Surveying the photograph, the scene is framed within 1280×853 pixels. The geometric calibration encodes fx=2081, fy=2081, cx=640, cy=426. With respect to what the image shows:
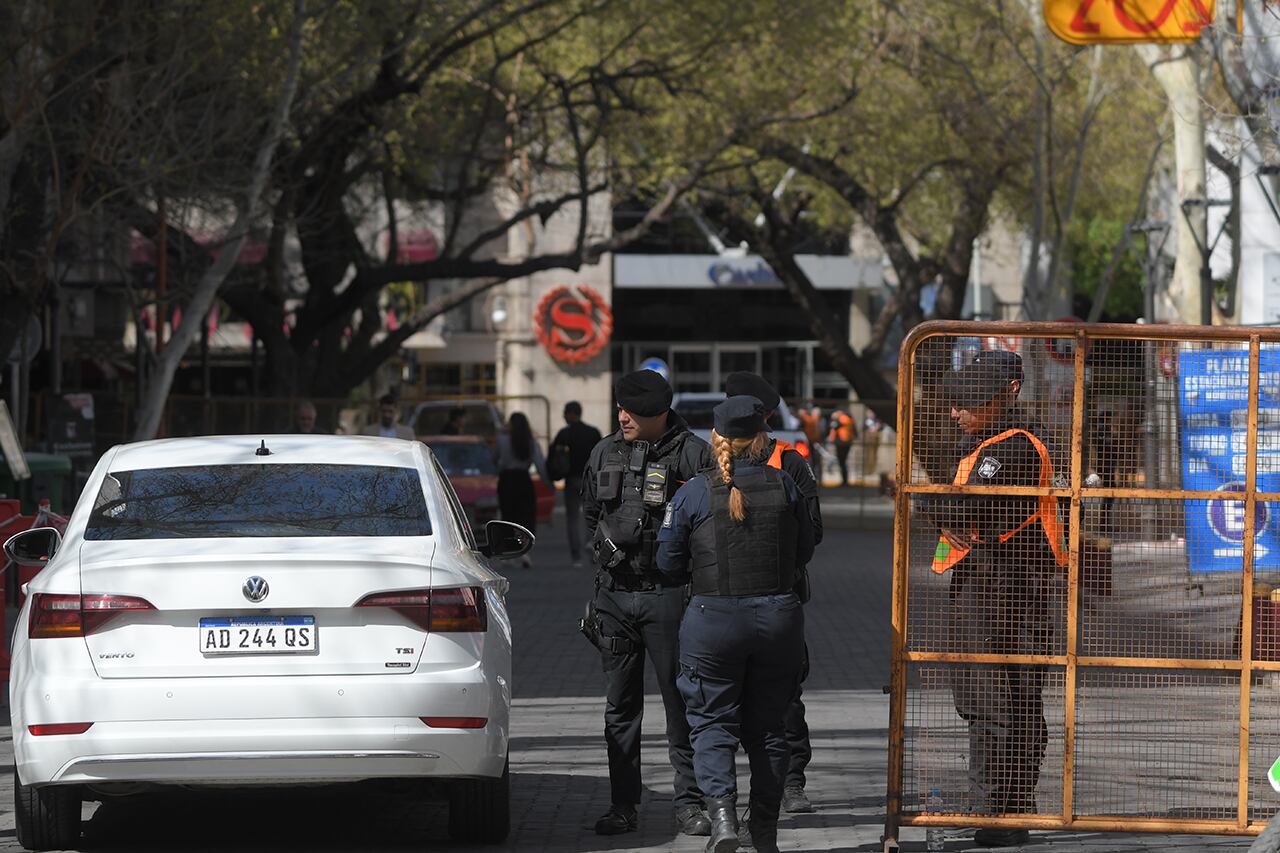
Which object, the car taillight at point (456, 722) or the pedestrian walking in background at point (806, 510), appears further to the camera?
the pedestrian walking in background at point (806, 510)

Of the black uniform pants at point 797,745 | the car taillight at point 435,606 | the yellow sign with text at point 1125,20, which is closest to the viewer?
the car taillight at point 435,606

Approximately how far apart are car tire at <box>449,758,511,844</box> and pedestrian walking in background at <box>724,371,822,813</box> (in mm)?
984

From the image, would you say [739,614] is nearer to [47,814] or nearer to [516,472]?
[47,814]

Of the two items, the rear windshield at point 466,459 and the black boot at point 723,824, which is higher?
the rear windshield at point 466,459

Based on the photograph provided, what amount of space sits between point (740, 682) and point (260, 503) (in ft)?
5.87

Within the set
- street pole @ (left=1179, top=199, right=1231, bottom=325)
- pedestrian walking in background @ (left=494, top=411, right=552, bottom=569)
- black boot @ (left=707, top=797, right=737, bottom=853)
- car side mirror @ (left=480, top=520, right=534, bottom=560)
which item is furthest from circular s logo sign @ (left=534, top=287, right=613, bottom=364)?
black boot @ (left=707, top=797, right=737, bottom=853)

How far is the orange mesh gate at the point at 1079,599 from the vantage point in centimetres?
659

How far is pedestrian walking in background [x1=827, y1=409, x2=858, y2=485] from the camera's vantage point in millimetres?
29741

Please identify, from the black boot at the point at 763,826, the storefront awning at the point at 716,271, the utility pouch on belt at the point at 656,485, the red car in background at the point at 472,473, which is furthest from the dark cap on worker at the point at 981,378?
the storefront awning at the point at 716,271

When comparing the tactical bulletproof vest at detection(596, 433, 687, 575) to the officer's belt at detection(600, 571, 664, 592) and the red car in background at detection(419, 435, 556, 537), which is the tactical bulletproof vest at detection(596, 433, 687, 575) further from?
the red car in background at detection(419, 435, 556, 537)

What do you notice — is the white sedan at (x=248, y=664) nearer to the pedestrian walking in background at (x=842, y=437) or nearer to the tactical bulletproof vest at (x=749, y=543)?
the tactical bulletproof vest at (x=749, y=543)

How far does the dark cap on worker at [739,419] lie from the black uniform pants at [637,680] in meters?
0.81

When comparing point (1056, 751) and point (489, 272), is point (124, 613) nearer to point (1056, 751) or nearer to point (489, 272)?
point (1056, 751)

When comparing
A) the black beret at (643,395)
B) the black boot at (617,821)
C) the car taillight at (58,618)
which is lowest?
the black boot at (617,821)
